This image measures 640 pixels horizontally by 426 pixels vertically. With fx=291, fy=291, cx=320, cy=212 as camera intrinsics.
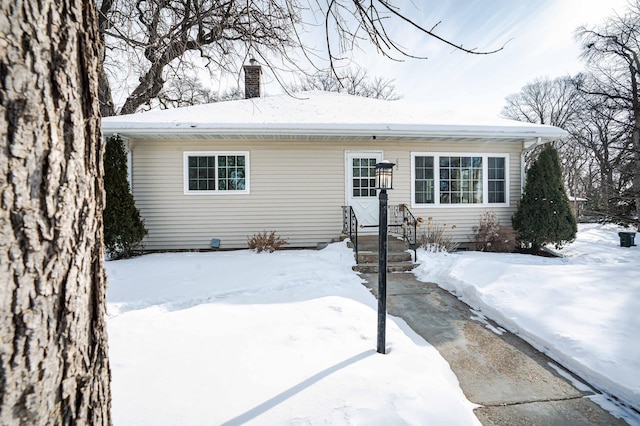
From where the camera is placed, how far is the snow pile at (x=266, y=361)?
5.83 ft

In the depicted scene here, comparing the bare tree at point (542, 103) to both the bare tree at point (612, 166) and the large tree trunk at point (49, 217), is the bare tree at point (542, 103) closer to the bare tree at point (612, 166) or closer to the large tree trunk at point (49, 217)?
the bare tree at point (612, 166)

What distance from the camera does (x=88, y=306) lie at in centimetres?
94

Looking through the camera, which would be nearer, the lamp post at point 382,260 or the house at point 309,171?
the lamp post at point 382,260

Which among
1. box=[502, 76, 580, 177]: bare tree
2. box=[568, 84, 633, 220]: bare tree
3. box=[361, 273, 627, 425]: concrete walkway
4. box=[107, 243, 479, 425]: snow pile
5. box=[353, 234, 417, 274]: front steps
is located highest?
box=[502, 76, 580, 177]: bare tree

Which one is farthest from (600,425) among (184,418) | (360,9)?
(360,9)

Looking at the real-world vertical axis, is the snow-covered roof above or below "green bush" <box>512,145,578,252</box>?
above

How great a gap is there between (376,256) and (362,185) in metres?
2.41

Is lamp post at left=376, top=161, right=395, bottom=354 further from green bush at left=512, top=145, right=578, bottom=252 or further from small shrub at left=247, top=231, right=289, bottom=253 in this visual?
green bush at left=512, top=145, right=578, bottom=252

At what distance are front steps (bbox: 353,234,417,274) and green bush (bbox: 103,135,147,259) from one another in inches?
203

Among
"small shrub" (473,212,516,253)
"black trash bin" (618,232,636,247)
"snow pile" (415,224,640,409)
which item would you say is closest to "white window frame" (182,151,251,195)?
"snow pile" (415,224,640,409)

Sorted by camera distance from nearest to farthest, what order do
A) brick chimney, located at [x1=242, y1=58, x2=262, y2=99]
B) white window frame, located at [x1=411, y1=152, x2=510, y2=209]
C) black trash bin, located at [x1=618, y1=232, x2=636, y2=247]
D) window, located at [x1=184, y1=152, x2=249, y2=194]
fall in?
window, located at [x1=184, y1=152, x2=249, y2=194] < white window frame, located at [x1=411, y1=152, x2=510, y2=209] < black trash bin, located at [x1=618, y1=232, x2=636, y2=247] < brick chimney, located at [x1=242, y1=58, x2=262, y2=99]

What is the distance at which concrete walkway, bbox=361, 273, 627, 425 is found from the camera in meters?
2.05

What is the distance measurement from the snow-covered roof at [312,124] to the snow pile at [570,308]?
3350mm

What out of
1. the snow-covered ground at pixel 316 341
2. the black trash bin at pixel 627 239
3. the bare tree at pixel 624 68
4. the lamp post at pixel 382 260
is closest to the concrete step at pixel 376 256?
the snow-covered ground at pixel 316 341
